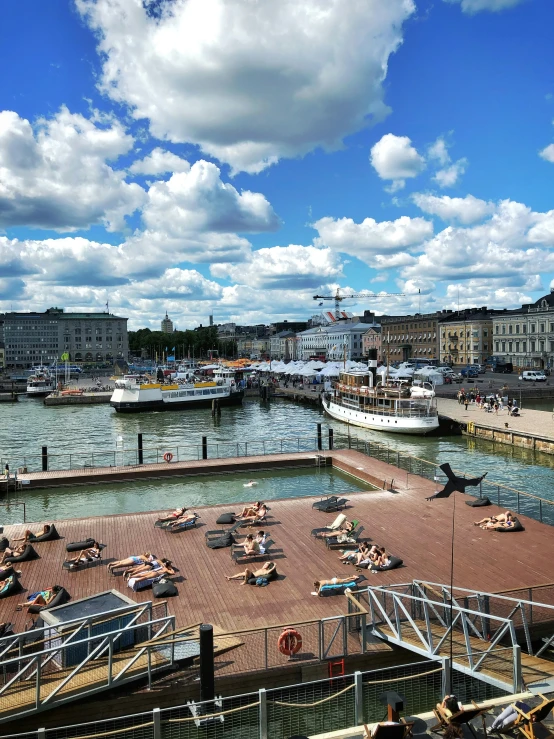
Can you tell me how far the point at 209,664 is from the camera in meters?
10.2

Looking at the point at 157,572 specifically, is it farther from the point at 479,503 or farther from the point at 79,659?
the point at 479,503

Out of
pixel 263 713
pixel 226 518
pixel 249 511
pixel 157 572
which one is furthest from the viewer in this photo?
pixel 249 511

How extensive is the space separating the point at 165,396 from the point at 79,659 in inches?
2444

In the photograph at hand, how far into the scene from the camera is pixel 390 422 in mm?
49594

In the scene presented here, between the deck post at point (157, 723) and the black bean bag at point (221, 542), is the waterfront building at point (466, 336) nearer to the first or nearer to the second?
the black bean bag at point (221, 542)

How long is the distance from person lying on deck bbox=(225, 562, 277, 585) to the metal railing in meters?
3.80

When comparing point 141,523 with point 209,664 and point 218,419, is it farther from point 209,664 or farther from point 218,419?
point 218,419

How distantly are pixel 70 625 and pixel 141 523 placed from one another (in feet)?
33.8

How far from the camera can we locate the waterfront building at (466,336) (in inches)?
4956

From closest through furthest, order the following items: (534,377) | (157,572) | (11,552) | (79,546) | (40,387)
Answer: (157,572) < (11,552) < (79,546) < (534,377) < (40,387)

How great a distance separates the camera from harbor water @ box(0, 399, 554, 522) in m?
27.8

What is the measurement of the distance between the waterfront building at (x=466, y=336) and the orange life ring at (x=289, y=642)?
Result: 12110cm

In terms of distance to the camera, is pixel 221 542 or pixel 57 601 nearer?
pixel 57 601

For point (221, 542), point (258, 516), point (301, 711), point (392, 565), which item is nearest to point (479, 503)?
point (392, 565)
